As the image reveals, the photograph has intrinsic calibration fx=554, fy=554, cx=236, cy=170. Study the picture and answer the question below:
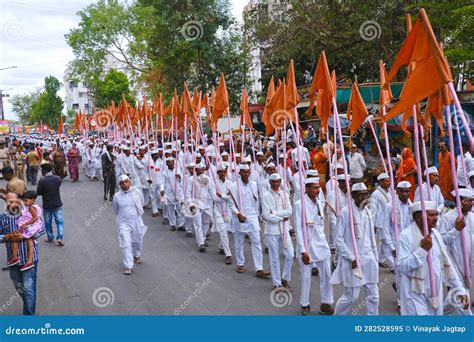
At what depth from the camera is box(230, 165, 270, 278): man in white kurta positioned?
8695 millimetres

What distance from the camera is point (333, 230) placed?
28.7ft

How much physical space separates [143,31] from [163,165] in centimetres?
2389

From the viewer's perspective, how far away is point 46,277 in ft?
28.9

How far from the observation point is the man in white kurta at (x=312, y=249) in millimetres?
6820

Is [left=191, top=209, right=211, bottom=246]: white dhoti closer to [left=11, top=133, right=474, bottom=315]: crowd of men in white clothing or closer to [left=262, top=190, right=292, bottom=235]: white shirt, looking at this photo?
Answer: [left=11, top=133, right=474, bottom=315]: crowd of men in white clothing

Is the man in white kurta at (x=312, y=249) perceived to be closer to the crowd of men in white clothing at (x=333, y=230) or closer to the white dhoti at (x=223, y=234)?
the crowd of men in white clothing at (x=333, y=230)

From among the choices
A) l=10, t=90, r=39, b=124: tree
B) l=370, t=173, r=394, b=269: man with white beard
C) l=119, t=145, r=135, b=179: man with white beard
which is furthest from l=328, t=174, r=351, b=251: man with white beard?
l=10, t=90, r=39, b=124: tree

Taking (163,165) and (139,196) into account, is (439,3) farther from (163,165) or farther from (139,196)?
(139,196)

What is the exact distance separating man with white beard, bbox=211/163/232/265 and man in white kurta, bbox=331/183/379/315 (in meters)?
3.54

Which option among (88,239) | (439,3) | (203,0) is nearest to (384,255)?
(88,239)

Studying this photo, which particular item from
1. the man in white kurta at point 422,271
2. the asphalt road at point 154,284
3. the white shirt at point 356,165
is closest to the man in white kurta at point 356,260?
the asphalt road at point 154,284

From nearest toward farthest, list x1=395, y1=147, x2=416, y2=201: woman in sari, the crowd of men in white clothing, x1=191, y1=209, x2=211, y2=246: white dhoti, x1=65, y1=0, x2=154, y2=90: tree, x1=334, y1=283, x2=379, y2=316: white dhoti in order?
the crowd of men in white clothing, x1=334, y1=283, x2=379, y2=316: white dhoti, x1=191, y1=209, x2=211, y2=246: white dhoti, x1=395, y1=147, x2=416, y2=201: woman in sari, x1=65, y1=0, x2=154, y2=90: tree

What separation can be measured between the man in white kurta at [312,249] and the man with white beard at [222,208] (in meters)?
2.64

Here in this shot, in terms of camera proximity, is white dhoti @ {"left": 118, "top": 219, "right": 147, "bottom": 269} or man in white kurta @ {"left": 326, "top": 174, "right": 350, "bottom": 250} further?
white dhoti @ {"left": 118, "top": 219, "right": 147, "bottom": 269}
